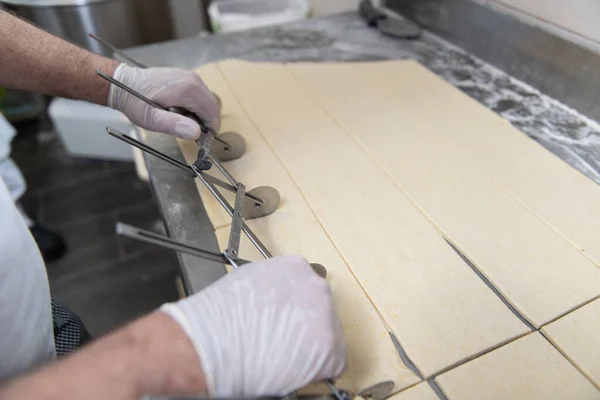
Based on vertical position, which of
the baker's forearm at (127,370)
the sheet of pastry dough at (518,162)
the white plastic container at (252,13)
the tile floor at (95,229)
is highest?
the white plastic container at (252,13)

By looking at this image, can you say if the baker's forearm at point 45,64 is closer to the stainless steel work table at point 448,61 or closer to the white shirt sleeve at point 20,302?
the stainless steel work table at point 448,61

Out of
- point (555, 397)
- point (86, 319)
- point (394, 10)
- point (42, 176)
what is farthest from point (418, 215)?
point (42, 176)

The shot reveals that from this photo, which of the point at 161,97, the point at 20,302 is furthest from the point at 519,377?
the point at 161,97

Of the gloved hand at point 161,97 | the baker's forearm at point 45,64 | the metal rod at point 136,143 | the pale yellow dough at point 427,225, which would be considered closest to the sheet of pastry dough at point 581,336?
the pale yellow dough at point 427,225

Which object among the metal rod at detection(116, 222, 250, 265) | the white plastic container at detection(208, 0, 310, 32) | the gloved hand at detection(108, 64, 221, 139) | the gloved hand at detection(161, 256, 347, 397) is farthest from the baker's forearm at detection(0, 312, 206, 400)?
the white plastic container at detection(208, 0, 310, 32)

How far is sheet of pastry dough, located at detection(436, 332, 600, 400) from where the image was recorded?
33.1 inches

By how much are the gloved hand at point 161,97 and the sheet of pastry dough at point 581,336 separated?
3.59 ft

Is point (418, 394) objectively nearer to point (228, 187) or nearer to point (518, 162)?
point (228, 187)

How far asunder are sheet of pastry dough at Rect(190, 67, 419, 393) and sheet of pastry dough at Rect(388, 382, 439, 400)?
0.01 metres

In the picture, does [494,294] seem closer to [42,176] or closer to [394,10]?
[394,10]

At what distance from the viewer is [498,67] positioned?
1804 millimetres

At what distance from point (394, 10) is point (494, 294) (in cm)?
187

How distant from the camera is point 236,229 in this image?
3.28 feet

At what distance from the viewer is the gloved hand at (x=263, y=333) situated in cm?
71
